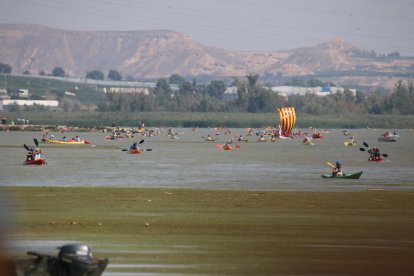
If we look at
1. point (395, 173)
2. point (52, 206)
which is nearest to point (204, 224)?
point (52, 206)

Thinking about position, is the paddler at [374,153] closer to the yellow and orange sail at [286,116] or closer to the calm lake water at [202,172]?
the calm lake water at [202,172]

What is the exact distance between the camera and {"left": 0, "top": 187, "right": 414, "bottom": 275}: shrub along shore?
3247 cm

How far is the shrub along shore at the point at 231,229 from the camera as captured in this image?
107ft

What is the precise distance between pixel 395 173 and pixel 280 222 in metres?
44.9

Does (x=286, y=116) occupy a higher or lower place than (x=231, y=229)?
higher

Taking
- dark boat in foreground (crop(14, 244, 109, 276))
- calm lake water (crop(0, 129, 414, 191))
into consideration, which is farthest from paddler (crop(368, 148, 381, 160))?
dark boat in foreground (crop(14, 244, 109, 276))

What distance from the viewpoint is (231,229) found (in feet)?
135

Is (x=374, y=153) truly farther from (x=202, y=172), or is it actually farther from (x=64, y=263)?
(x=64, y=263)

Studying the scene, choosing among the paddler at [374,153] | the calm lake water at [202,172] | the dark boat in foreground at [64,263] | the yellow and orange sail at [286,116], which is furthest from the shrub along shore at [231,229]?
the yellow and orange sail at [286,116]

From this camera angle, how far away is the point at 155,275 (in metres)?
30.0

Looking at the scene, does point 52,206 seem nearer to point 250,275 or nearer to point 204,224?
point 204,224

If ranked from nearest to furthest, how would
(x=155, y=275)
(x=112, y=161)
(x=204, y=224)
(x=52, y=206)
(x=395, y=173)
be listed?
(x=155, y=275), (x=204, y=224), (x=52, y=206), (x=395, y=173), (x=112, y=161)

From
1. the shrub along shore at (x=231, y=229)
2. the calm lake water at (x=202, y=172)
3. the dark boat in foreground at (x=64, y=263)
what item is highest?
the dark boat in foreground at (x=64, y=263)

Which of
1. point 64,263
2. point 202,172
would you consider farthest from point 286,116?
point 64,263
